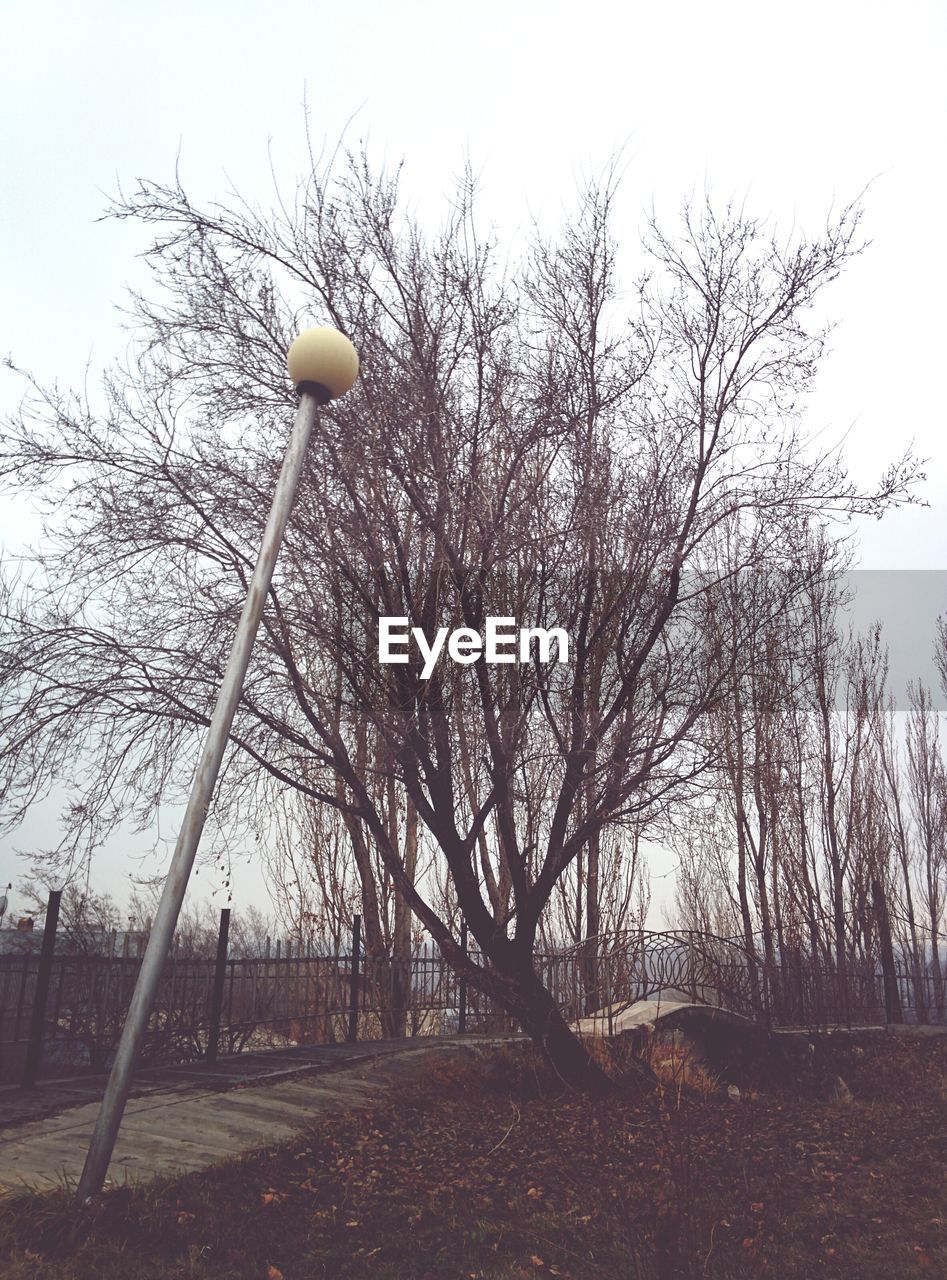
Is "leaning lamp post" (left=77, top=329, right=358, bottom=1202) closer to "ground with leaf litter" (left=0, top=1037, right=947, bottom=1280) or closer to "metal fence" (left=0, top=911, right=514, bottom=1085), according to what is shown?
"ground with leaf litter" (left=0, top=1037, right=947, bottom=1280)

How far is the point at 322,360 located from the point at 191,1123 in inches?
211

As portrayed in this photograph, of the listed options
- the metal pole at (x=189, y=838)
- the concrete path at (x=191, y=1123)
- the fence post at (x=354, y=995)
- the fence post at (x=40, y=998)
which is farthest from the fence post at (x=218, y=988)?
the metal pole at (x=189, y=838)

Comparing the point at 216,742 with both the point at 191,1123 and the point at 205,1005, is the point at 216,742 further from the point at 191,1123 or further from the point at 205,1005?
the point at 205,1005

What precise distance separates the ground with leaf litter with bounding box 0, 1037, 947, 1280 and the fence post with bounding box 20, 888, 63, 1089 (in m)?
2.63

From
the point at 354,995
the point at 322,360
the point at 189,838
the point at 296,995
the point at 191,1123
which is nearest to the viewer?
the point at 189,838

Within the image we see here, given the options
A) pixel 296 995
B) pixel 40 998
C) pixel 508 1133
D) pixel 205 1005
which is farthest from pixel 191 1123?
pixel 296 995

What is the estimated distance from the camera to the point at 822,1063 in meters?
11.0

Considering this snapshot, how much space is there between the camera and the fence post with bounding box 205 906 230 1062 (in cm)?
1005

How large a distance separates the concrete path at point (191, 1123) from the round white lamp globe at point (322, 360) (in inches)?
179

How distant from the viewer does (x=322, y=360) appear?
5.36 metres

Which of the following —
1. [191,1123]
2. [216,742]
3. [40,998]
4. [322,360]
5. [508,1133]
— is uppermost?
[322,360]

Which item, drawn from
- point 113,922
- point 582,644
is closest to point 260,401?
point 582,644

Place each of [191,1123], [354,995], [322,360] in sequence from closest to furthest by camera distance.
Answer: [322,360] < [191,1123] < [354,995]

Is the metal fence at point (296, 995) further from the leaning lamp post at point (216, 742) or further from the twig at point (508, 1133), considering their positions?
the leaning lamp post at point (216, 742)
